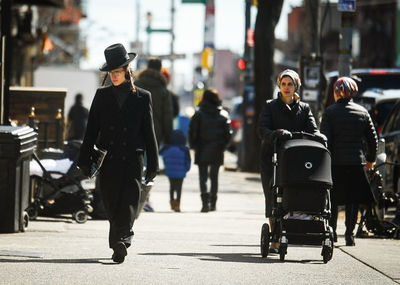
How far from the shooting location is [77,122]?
2678cm

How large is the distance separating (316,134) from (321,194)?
0.61 m

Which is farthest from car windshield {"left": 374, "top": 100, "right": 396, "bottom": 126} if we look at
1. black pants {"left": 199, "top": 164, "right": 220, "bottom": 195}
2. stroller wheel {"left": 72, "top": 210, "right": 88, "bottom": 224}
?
stroller wheel {"left": 72, "top": 210, "right": 88, "bottom": 224}

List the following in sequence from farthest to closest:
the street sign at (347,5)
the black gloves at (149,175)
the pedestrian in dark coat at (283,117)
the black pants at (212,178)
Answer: the black pants at (212,178) < the street sign at (347,5) < the pedestrian in dark coat at (283,117) < the black gloves at (149,175)

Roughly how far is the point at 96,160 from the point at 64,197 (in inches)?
177

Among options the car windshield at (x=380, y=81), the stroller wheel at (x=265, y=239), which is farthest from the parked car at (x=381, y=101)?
the stroller wheel at (x=265, y=239)

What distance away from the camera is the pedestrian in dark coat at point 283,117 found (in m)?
11.7

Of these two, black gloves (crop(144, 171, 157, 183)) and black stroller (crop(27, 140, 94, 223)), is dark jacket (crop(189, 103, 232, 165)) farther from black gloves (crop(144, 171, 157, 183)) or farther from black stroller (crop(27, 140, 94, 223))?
black gloves (crop(144, 171, 157, 183))

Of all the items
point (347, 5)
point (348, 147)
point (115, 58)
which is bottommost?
point (348, 147)

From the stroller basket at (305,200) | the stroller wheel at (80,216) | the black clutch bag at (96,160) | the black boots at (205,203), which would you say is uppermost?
the black clutch bag at (96,160)

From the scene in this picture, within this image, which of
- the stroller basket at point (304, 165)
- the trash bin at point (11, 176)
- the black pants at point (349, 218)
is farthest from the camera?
the black pants at point (349, 218)

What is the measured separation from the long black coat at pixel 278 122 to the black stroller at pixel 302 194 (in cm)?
27

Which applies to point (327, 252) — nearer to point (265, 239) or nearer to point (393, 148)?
point (265, 239)

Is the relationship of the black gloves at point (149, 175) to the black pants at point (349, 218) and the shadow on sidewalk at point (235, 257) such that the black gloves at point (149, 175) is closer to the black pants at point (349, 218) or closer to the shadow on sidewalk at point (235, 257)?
the shadow on sidewalk at point (235, 257)

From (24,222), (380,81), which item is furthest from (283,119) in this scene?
(380,81)
